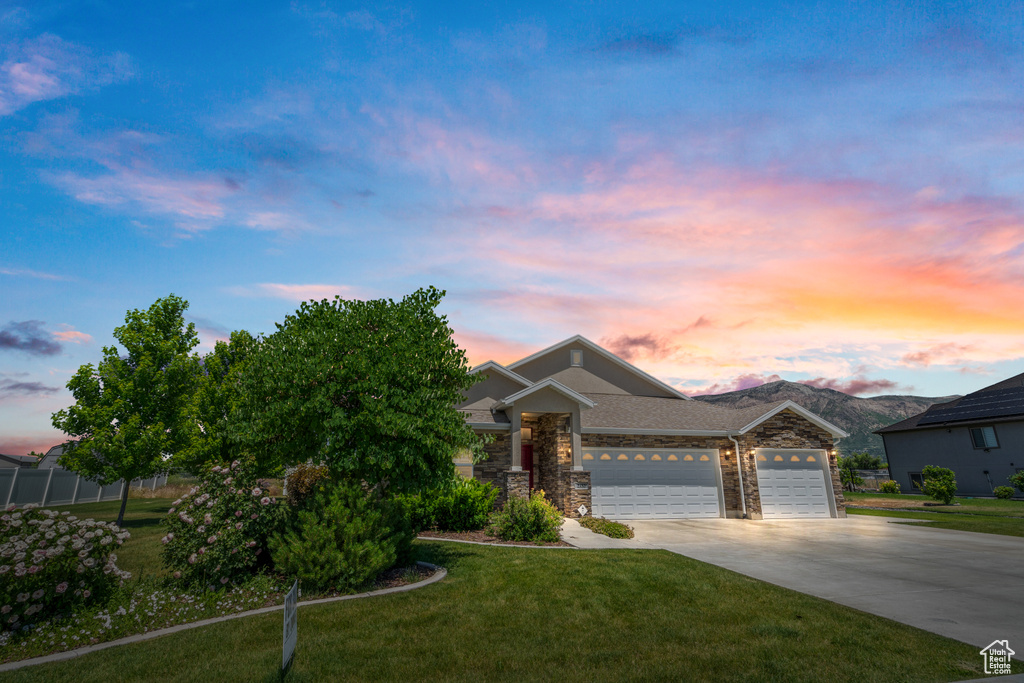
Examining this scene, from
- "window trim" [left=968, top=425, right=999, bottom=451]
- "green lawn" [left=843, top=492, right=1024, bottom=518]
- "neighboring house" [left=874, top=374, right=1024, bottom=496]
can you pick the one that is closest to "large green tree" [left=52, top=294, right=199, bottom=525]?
"green lawn" [left=843, top=492, right=1024, bottom=518]

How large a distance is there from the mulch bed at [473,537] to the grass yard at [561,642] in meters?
4.79

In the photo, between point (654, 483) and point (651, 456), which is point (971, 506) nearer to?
point (654, 483)

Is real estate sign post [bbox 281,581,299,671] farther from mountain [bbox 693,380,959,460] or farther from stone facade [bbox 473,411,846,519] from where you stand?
mountain [bbox 693,380,959,460]

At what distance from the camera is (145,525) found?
19.3m

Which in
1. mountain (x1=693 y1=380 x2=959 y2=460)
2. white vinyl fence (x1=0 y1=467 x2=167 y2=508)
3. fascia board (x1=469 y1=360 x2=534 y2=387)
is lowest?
white vinyl fence (x1=0 y1=467 x2=167 y2=508)

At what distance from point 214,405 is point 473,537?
Answer: 15.2 m

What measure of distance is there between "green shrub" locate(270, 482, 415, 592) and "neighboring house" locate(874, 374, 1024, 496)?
4213 cm

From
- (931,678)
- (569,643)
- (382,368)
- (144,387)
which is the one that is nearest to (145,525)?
(144,387)

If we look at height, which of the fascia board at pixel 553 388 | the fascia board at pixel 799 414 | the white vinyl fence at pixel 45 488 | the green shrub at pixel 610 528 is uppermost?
the fascia board at pixel 553 388

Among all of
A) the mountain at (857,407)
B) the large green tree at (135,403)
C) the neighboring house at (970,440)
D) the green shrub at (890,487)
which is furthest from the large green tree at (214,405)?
the mountain at (857,407)

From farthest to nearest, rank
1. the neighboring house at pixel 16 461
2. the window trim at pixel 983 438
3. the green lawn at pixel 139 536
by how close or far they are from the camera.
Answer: the neighboring house at pixel 16 461
the window trim at pixel 983 438
the green lawn at pixel 139 536

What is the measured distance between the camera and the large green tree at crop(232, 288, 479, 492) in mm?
10633

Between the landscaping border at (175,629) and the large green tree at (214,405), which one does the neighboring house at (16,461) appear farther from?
the landscaping border at (175,629)

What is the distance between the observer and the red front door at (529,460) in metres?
→ 23.4
